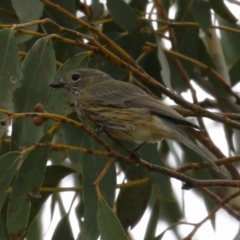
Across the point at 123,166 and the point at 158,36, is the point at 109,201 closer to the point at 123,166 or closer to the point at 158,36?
the point at 123,166

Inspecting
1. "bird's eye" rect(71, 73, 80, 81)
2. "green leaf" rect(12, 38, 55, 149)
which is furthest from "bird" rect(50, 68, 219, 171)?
"green leaf" rect(12, 38, 55, 149)

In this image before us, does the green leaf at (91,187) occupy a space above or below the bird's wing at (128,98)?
below

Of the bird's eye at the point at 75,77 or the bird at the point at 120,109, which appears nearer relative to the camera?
the bird at the point at 120,109

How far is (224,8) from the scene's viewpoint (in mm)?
4496

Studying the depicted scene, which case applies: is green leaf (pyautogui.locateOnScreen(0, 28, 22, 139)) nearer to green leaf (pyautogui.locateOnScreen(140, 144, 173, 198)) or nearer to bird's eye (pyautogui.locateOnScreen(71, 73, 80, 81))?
bird's eye (pyautogui.locateOnScreen(71, 73, 80, 81))

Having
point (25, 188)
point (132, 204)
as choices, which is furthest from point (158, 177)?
point (25, 188)

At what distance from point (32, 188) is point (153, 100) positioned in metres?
0.97

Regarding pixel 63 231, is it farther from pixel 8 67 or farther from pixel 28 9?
pixel 28 9

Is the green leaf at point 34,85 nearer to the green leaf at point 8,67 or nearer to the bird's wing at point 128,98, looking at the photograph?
the green leaf at point 8,67

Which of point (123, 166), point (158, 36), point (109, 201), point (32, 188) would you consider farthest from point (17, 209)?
point (158, 36)

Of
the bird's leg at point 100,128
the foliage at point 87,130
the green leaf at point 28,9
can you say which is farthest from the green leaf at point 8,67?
the bird's leg at point 100,128

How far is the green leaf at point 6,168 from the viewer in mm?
3301

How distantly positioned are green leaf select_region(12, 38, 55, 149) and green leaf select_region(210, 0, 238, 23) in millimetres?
1266

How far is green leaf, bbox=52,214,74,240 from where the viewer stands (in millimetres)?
4098
